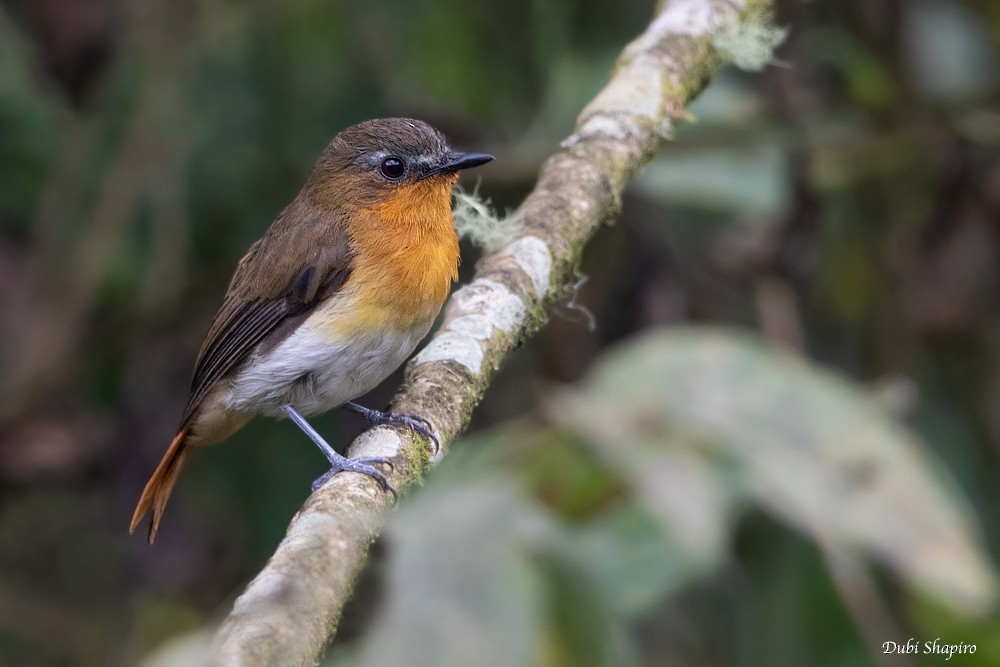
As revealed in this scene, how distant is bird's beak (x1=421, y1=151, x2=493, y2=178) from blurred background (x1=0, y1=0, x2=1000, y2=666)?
895 millimetres

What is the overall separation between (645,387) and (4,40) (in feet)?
10.5

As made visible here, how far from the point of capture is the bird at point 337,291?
10.8ft

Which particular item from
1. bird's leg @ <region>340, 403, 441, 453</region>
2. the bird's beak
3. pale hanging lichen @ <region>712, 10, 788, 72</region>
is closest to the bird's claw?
bird's leg @ <region>340, 403, 441, 453</region>

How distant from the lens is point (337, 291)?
11.0ft

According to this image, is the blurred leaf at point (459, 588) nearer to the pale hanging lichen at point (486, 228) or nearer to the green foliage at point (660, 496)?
the green foliage at point (660, 496)

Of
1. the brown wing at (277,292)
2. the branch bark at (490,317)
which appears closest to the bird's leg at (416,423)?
the branch bark at (490,317)

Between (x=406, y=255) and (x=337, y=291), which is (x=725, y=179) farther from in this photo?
(x=337, y=291)

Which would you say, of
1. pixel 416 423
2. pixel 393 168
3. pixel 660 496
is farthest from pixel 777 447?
pixel 393 168

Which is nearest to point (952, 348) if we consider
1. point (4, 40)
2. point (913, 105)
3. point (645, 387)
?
point (913, 105)

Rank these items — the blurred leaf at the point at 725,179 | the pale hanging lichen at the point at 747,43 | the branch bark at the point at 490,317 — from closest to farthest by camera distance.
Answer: the branch bark at the point at 490,317 < the pale hanging lichen at the point at 747,43 < the blurred leaf at the point at 725,179

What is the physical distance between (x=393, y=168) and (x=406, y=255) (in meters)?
0.42

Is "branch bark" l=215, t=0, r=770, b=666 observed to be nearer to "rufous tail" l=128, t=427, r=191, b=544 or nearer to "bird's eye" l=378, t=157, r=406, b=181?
"bird's eye" l=378, t=157, r=406, b=181

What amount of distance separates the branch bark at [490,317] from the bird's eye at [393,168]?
566 mm

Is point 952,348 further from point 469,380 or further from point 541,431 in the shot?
point 469,380
